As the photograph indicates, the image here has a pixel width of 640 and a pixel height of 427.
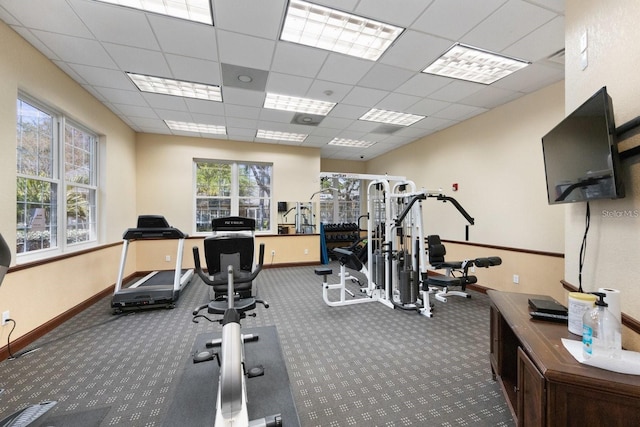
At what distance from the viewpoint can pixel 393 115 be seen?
4934 millimetres

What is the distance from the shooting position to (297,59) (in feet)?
10.1

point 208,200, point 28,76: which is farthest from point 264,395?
point 208,200

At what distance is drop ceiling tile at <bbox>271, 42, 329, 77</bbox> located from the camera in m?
2.86

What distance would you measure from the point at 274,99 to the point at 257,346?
11.9 feet

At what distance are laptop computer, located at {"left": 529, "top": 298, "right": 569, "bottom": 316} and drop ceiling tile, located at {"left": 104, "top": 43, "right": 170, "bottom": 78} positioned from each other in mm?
4298

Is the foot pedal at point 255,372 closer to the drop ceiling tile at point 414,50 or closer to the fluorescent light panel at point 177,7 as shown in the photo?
the fluorescent light panel at point 177,7

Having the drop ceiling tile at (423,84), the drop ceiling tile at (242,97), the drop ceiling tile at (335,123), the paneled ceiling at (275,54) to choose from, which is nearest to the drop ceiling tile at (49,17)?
the paneled ceiling at (275,54)

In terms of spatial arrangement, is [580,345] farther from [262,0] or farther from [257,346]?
[262,0]

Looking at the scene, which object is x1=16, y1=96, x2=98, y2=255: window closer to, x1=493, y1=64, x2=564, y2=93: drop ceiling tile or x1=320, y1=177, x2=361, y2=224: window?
x1=320, y1=177, x2=361, y2=224: window

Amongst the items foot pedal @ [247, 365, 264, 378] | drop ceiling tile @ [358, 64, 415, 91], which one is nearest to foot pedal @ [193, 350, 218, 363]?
foot pedal @ [247, 365, 264, 378]

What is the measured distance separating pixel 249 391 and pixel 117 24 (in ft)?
11.7

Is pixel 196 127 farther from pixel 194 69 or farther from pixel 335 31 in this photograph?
pixel 335 31

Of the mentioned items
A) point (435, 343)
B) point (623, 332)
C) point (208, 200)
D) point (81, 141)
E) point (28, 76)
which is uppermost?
point (28, 76)

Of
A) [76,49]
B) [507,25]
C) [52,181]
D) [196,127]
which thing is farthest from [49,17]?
[507,25]
